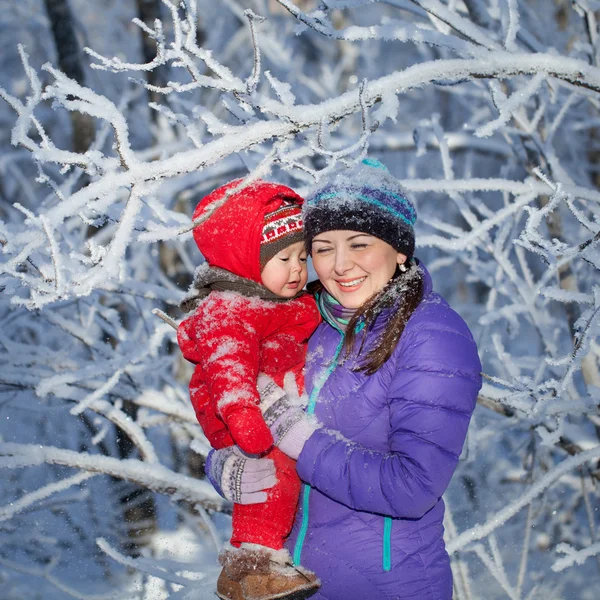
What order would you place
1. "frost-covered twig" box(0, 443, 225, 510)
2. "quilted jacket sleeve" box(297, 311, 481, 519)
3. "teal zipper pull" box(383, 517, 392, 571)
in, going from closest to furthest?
"quilted jacket sleeve" box(297, 311, 481, 519) < "teal zipper pull" box(383, 517, 392, 571) < "frost-covered twig" box(0, 443, 225, 510)

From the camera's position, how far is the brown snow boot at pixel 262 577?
180cm

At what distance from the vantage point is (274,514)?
1.92 m

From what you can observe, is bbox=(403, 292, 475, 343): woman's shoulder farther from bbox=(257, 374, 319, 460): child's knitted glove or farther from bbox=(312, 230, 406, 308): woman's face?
bbox=(257, 374, 319, 460): child's knitted glove

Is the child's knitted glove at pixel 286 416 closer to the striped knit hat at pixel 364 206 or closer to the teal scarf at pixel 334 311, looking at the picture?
the teal scarf at pixel 334 311

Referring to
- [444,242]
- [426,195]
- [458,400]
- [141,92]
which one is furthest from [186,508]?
[426,195]

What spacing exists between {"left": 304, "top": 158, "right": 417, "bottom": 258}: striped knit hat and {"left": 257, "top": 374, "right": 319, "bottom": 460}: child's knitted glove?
0.46 m

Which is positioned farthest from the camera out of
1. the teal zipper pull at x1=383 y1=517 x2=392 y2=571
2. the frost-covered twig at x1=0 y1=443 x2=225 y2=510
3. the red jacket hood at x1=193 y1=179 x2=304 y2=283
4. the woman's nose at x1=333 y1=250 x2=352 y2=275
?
the frost-covered twig at x1=0 y1=443 x2=225 y2=510

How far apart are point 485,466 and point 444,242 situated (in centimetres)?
548

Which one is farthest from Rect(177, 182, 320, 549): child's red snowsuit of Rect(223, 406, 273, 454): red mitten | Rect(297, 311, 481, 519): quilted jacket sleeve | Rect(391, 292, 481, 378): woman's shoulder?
Rect(391, 292, 481, 378): woman's shoulder

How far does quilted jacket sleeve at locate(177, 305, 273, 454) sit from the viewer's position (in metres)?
1.79

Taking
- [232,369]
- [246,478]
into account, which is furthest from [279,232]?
[246,478]

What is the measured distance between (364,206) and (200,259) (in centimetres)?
572

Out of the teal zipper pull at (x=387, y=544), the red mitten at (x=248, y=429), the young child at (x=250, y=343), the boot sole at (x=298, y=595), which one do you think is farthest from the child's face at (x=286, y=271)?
the boot sole at (x=298, y=595)

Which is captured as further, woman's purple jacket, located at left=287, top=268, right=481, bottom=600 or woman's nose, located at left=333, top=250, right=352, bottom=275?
woman's nose, located at left=333, top=250, right=352, bottom=275
